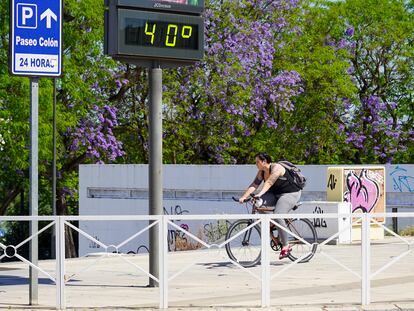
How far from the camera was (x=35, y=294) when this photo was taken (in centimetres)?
1123

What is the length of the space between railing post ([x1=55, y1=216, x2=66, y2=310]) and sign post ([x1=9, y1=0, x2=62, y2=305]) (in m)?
0.30

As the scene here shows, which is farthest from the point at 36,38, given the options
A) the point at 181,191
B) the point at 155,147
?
the point at 181,191

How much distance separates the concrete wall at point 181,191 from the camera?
1167 inches

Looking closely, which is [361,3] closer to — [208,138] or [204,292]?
[208,138]

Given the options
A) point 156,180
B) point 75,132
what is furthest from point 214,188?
point 156,180

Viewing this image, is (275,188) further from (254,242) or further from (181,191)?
(181,191)

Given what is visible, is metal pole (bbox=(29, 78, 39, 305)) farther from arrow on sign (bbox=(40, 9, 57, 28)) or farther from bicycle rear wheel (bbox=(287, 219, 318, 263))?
bicycle rear wheel (bbox=(287, 219, 318, 263))

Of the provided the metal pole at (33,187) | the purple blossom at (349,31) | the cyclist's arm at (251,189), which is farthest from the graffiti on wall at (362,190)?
the purple blossom at (349,31)

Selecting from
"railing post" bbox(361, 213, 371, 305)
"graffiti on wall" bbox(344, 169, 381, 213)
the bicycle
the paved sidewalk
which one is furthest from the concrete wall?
"railing post" bbox(361, 213, 371, 305)

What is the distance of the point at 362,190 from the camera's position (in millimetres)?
21875

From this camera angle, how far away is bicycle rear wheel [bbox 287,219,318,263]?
13.2 m

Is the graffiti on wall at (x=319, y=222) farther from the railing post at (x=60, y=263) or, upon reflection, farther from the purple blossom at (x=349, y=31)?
the purple blossom at (x=349, y=31)

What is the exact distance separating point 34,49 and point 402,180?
19740 millimetres

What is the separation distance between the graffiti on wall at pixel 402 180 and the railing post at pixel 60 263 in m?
19.6
